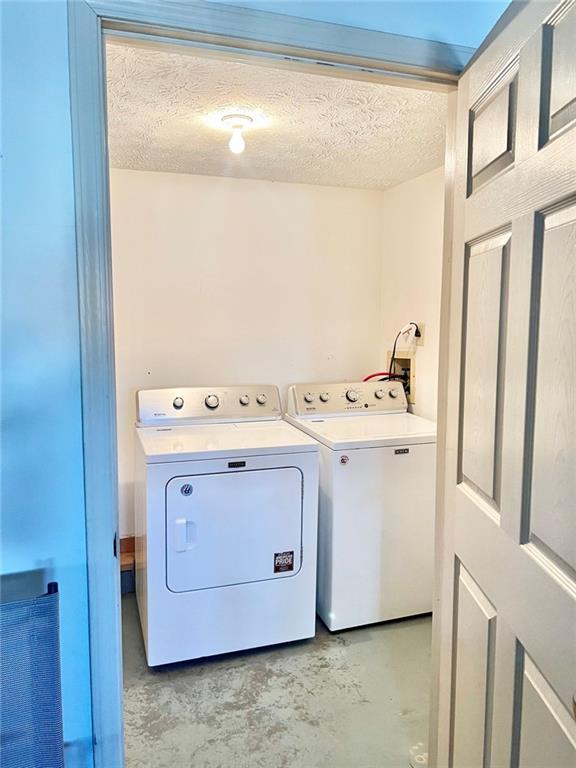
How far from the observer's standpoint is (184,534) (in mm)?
2084

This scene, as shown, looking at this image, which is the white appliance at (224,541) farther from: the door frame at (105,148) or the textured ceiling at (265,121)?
the textured ceiling at (265,121)

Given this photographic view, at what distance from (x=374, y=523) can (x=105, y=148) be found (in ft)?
6.13

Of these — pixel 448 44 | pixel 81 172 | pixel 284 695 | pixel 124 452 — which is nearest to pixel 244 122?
pixel 448 44

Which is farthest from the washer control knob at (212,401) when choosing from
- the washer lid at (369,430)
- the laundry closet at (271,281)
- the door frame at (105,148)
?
the door frame at (105,148)

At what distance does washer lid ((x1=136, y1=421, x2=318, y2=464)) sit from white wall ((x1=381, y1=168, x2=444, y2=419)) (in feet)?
2.70

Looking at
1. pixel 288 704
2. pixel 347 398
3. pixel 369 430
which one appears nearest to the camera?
pixel 288 704

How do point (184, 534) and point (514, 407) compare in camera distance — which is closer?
point (514, 407)

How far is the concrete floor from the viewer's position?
1.76m

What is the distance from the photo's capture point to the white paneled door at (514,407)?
32.4 inches

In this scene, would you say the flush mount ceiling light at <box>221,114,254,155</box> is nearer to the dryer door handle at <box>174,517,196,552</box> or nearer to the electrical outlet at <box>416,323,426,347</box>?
the electrical outlet at <box>416,323,426,347</box>

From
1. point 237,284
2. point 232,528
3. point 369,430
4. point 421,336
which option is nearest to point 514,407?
point 232,528

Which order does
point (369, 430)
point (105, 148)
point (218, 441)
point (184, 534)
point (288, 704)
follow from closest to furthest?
point (105, 148)
point (288, 704)
point (184, 534)
point (218, 441)
point (369, 430)

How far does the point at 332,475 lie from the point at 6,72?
1792 millimetres

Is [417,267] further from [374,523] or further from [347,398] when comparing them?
[374,523]
